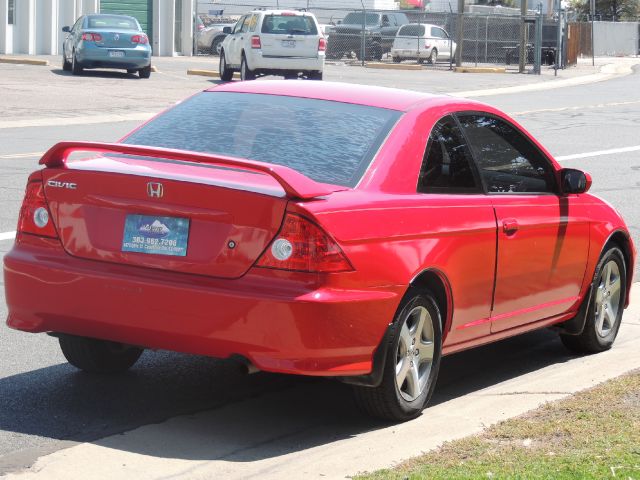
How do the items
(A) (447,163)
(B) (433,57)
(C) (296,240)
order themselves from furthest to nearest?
(B) (433,57) < (A) (447,163) < (C) (296,240)

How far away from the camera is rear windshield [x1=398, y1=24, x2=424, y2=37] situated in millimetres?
51906

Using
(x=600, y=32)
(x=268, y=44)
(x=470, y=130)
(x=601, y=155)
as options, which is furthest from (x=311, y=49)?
(x=600, y=32)

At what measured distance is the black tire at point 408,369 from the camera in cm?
605

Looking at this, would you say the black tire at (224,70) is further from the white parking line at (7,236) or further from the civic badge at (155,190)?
the civic badge at (155,190)

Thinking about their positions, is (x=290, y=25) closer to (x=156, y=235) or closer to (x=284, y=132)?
(x=284, y=132)

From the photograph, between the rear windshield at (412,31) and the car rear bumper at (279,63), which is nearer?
the car rear bumper at (279,63)

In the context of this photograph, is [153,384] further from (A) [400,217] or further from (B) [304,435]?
(A) [400,217]

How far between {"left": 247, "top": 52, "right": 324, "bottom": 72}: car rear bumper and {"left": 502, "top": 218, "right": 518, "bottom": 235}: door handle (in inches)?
1061

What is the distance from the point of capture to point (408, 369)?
6.23m

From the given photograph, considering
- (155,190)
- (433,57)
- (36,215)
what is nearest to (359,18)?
(433,57)

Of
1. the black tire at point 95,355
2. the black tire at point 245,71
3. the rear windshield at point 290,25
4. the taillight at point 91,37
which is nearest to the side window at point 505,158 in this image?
the black tire at point 95,355

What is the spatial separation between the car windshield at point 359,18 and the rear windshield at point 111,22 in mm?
19651

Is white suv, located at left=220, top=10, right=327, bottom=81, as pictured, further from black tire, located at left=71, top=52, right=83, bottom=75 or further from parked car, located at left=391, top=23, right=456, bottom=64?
parked car, located at left=391, top=23, right=456, bottom=64

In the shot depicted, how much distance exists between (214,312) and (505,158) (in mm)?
2350
